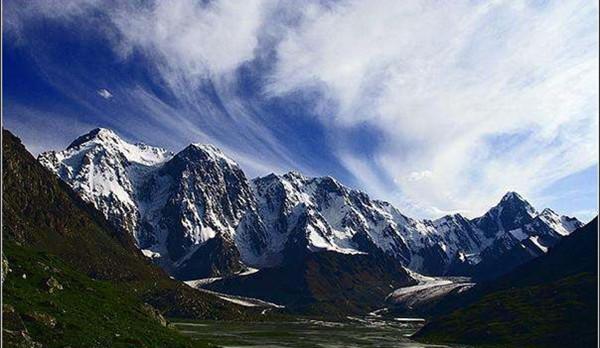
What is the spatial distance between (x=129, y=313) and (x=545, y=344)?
142667 mm

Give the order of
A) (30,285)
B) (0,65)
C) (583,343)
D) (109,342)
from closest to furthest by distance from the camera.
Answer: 1. (0,65)
2. (109,342)
3. (30,285)
4. (583,343)

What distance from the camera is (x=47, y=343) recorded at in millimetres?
62406

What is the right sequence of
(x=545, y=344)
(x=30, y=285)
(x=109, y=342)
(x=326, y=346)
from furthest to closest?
(x=545, y=344)
(x=326, y=346)
(x=30, y=285)
(x=109, y=342)

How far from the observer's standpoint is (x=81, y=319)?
79375 millimetres

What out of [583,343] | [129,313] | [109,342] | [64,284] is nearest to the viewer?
[109,342]

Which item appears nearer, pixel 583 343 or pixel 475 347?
pixel 583 343

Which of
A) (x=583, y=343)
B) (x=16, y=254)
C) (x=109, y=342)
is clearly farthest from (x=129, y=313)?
(x=583, y=343)

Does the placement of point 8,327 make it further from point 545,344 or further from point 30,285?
point 545,344

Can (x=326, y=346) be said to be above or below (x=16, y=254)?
below

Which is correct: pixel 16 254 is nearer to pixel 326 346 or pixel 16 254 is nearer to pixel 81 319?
pixel 81 319

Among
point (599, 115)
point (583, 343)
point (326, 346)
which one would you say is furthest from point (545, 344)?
point (599, 115)

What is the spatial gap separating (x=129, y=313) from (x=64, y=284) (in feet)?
46.1

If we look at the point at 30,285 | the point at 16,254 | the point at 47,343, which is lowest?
the point at 47,343

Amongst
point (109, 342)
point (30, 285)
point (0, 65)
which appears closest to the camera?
point (0, 65)
